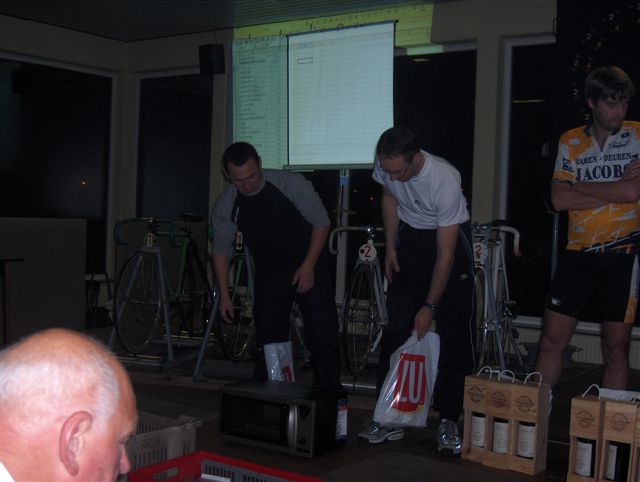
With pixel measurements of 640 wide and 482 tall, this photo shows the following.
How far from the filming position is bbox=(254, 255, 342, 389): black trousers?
3779mm

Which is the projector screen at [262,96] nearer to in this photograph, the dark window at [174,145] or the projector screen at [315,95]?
the projector screen at [315,95]

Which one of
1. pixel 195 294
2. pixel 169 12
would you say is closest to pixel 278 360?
pixel 195 294

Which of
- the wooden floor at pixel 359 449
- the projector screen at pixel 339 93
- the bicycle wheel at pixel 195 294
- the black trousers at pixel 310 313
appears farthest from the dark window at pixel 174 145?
the black trousers at pixel 310 313

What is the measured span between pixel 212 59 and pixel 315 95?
1359mm

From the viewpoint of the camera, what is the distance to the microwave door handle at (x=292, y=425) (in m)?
3.27

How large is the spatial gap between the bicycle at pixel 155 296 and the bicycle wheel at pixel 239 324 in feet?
0.70

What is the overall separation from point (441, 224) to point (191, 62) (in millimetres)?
4831

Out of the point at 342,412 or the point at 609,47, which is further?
the point at 609,47

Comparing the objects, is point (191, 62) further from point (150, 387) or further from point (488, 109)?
point (150, 387)

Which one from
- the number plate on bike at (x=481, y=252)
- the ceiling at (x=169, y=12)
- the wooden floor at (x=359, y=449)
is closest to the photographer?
the wooden floor at (x=359, y=449)

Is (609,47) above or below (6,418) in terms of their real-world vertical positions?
above

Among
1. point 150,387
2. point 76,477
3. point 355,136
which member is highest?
point 355,136

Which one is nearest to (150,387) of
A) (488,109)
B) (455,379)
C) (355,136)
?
(455,379)

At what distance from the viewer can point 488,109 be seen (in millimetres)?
5836
